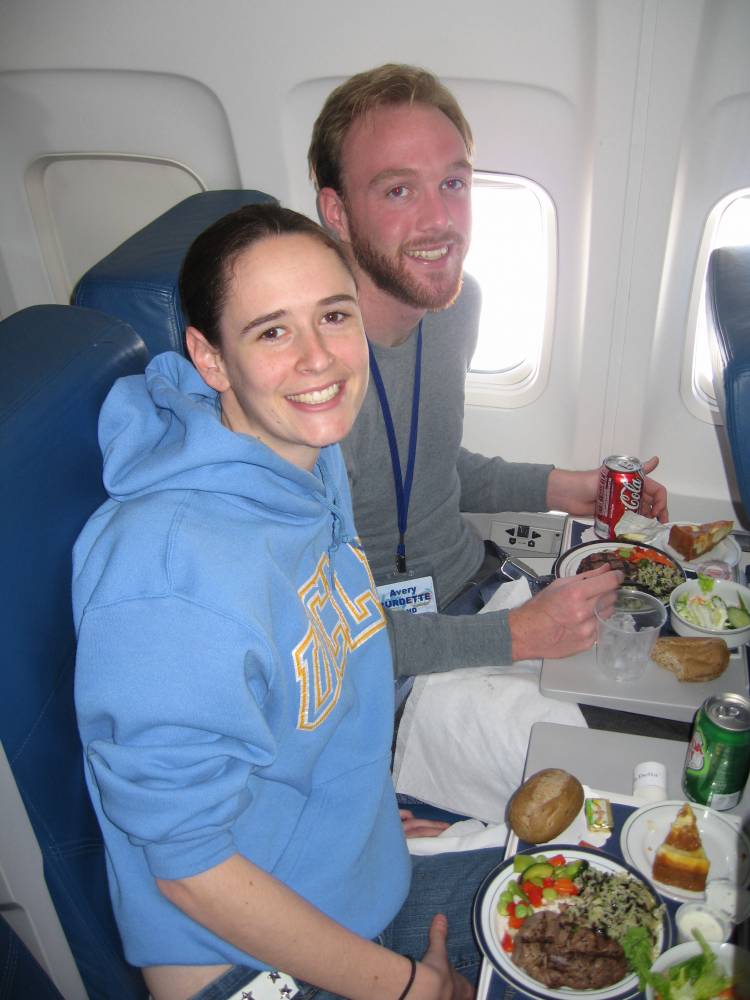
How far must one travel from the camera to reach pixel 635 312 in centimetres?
244

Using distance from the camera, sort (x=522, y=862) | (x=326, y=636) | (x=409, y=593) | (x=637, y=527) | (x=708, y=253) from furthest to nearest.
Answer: (x=708, y=253), (x=409, y=593), (x=637, y=527), (x=326, y=636), (x=522, y=862)

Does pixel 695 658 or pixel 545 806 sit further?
pixel 695 658

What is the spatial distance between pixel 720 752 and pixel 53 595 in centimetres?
99

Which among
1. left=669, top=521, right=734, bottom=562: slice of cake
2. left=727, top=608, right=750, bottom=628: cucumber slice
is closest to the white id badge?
left=669, top=521, right=734, bottom=562: slice of cake

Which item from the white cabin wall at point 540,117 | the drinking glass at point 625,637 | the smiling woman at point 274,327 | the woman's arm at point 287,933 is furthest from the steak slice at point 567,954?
the white cabin wall at point 540,117

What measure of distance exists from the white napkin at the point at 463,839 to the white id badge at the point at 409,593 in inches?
22.7

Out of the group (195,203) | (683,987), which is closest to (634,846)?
(683,987)

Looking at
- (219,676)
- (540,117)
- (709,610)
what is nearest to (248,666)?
(219,676)

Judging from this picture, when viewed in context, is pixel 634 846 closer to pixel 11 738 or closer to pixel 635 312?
pixel 11 738

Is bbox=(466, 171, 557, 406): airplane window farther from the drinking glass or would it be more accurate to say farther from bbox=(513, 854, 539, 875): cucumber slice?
bbox=(513, 854, 539, 875): cucumber slice

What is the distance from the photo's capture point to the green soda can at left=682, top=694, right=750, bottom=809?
115 centimetres

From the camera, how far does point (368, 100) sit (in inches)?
73.7

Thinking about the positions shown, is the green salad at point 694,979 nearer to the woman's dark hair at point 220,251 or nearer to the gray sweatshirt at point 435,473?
Answer: the gray sweatshirt at point 435,473

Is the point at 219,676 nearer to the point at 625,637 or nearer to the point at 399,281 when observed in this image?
the point at 625,637
